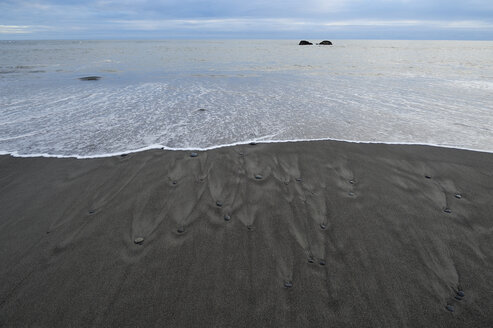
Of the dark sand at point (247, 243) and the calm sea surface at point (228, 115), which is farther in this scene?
the calm sea surface at point (228, 115)

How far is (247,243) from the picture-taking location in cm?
337

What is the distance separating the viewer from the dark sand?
2.58m

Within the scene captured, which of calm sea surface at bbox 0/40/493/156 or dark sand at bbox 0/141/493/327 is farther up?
calm sea surface at bbox 0/40/493/156

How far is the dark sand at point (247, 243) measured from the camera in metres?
2.58

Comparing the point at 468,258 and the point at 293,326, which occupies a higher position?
the point at 468,258

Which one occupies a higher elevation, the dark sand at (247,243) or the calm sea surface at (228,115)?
the calm sea surface at (228,115)

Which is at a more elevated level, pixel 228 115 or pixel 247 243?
pixel 228 115

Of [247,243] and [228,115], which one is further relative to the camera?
[228,115]

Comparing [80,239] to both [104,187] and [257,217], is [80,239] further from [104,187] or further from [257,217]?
[257,217]

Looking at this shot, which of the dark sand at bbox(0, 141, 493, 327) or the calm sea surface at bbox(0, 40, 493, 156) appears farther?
the calm sea surface at bbox(0, 40, 493, 156)

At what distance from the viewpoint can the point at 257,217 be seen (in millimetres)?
3820

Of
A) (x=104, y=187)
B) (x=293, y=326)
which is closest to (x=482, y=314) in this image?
(x=293, y=326)

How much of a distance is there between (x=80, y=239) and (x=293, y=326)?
3.01 metres

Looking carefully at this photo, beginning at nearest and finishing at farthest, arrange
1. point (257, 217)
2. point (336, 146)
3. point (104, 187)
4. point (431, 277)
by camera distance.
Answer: point (431, 277), point (257, 217), point (104, 187), point (336, 146)
